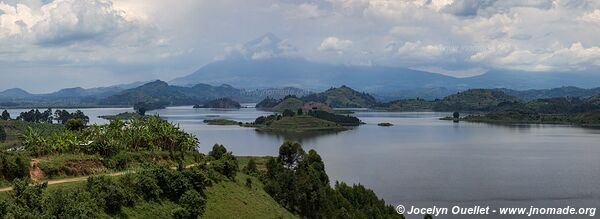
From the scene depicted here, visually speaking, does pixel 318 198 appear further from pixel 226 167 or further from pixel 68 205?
pixel 68 205

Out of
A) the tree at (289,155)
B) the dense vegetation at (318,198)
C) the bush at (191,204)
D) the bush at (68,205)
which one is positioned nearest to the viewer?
the bush at (68,205)

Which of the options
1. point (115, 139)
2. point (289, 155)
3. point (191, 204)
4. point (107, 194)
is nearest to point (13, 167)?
point (107, 194)

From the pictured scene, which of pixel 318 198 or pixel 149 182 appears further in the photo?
pixel 318 198

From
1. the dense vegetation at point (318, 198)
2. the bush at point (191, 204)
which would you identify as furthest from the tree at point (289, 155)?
the bush at point (191, 204)

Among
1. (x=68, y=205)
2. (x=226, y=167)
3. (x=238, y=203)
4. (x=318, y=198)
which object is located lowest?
(x=318, y=198)

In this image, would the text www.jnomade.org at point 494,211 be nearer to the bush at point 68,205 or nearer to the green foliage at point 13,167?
the green foliage at point 13,167

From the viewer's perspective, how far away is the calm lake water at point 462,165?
7188cm

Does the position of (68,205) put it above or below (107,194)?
above

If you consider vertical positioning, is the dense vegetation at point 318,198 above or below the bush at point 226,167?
below

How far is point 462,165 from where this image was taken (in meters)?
102

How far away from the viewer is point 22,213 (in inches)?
1004

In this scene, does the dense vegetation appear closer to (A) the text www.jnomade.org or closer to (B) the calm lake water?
(A) the text www.jnomade.org

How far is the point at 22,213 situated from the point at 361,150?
107 meters

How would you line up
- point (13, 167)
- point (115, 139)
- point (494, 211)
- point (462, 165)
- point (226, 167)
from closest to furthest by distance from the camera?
point (13, 167) → point (226, 167) → point (115, 139) → point (494, 211) → point (462, 165)
